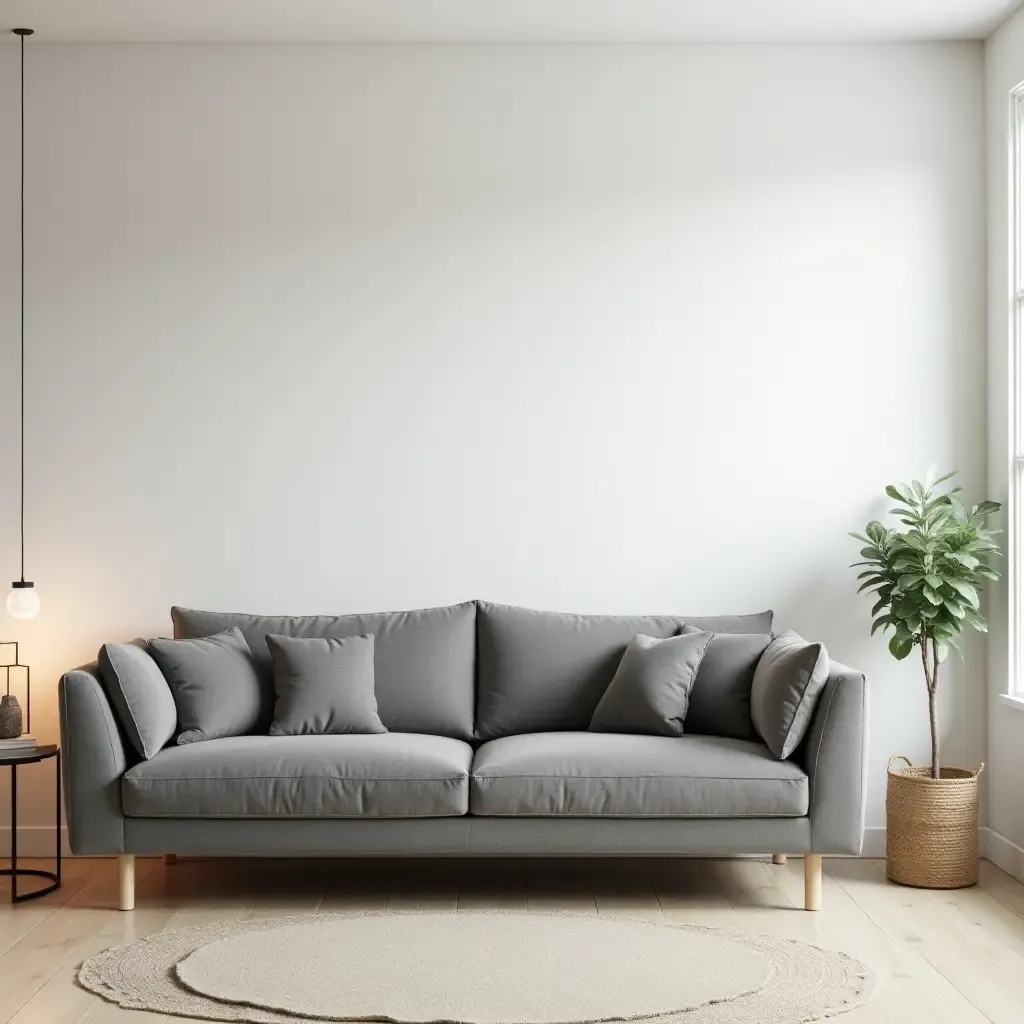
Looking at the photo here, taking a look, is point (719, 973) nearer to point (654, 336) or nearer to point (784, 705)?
point (784, 705)

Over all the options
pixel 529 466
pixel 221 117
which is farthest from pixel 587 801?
pixel 221 117

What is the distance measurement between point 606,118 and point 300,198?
1229 mm

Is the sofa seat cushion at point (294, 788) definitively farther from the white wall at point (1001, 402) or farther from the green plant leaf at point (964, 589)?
the white wall at point (1001, 402)

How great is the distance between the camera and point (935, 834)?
13.8 feet

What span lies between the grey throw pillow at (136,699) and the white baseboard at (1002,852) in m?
2.99

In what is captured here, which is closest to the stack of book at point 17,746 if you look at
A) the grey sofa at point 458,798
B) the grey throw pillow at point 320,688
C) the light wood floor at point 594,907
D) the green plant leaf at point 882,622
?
the grey sofa at point 458,798

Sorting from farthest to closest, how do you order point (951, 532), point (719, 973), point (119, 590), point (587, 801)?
point (119, 590) < point (951, 532) < point (587, 801) < point (719, 973)

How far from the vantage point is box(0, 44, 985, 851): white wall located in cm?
474

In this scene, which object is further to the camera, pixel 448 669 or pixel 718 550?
pixel 718 550

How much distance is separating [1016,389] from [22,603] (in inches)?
146

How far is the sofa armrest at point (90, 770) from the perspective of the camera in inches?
149

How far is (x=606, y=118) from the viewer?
4.78m

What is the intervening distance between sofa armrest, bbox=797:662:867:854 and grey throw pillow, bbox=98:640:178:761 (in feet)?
6.76

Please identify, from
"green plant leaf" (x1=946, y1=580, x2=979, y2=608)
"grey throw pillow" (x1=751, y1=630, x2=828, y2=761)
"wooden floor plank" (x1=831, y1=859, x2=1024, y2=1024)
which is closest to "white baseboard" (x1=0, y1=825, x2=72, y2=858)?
"grey throw pillow" (x1=751, y1=630, x2=828, y2=761)
